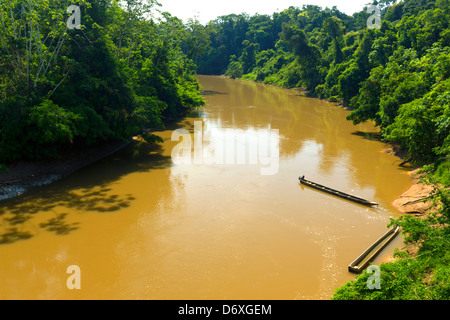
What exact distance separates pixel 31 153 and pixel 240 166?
38.3ft

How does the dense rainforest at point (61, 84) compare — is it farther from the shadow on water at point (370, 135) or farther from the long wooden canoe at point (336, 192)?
the shadow on water at point (370, 135)

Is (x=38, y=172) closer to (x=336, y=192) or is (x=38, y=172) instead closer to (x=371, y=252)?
(x=336, y=192)

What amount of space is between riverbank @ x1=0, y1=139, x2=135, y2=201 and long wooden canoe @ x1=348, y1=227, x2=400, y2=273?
15148mm

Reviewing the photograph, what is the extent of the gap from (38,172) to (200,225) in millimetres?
9771

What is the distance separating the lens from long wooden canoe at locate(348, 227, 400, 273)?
11289 mm

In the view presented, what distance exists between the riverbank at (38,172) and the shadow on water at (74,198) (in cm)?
39

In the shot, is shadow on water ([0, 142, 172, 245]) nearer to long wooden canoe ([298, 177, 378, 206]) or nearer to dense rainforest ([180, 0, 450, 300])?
long wooden canoe ([298, 177, 378, 206])

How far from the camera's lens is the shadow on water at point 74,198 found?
1379 cm

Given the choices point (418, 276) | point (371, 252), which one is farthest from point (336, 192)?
point (418, 276)

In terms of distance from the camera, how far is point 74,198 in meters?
16.5

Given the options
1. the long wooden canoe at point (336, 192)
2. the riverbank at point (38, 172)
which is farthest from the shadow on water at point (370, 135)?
the riverbank at point (38, 172)

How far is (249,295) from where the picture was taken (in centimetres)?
1023
